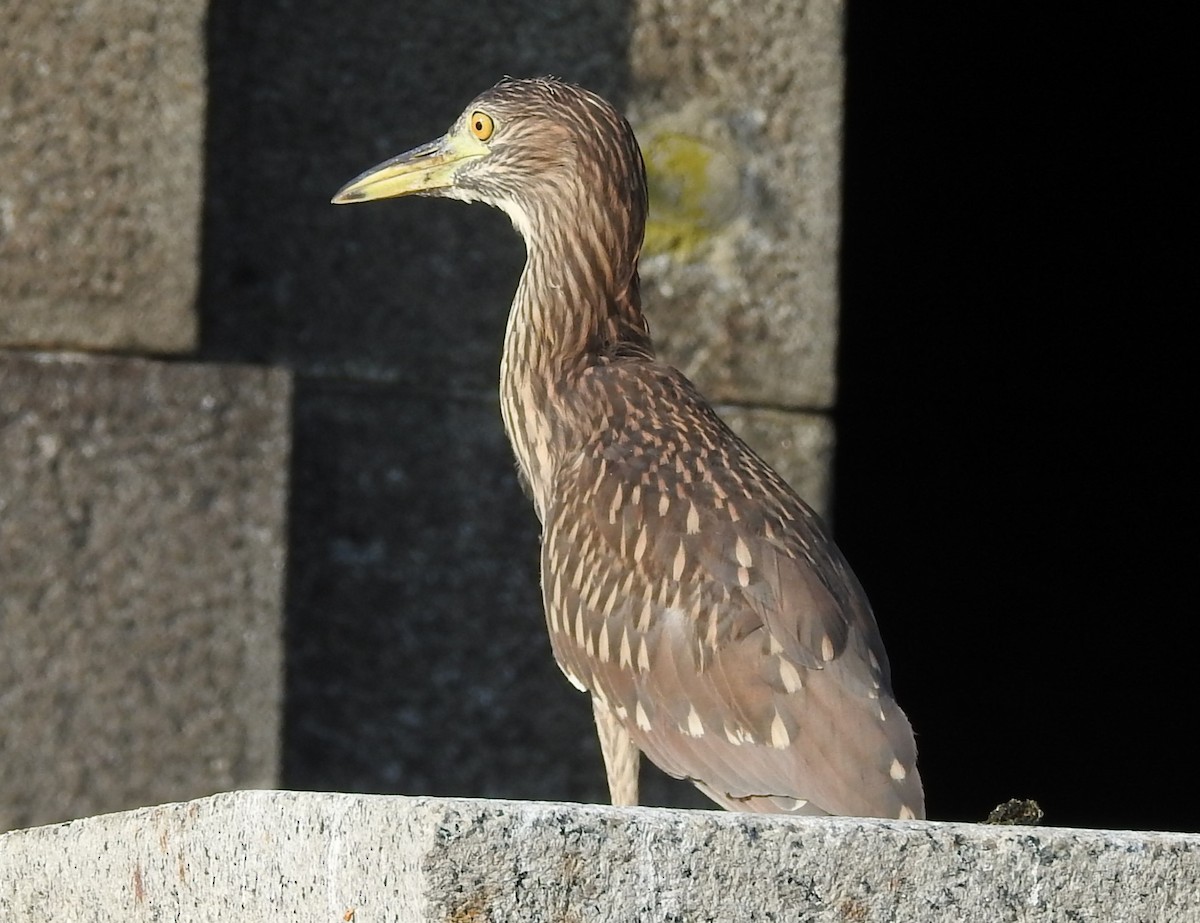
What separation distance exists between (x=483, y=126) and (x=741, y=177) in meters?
0.79

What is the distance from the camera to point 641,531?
429cm

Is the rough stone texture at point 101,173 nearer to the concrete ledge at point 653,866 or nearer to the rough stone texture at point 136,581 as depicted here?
the rough stone texture at point 136,581

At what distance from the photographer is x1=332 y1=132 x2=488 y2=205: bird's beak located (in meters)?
4.71

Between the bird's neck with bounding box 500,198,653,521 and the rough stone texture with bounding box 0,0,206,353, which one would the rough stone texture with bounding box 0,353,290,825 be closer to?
the rough stone texture with bounding box 0,0,206,353

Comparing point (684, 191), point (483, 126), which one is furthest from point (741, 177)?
point (483, 126)

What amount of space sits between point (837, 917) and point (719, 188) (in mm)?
3382

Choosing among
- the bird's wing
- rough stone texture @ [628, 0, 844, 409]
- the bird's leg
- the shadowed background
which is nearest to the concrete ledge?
the bird's wing

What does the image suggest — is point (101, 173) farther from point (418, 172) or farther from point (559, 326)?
point (559, 326)

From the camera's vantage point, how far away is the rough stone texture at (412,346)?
194 inches

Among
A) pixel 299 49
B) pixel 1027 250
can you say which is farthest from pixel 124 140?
pixel 1027 250

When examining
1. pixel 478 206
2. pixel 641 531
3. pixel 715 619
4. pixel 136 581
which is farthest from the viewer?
pixel 478 206

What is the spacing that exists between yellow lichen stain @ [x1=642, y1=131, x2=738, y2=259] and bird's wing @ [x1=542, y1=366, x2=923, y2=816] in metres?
0.77

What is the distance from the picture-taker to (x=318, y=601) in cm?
494

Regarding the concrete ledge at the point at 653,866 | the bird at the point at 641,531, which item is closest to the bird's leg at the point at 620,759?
the bird at the point at 641,531
